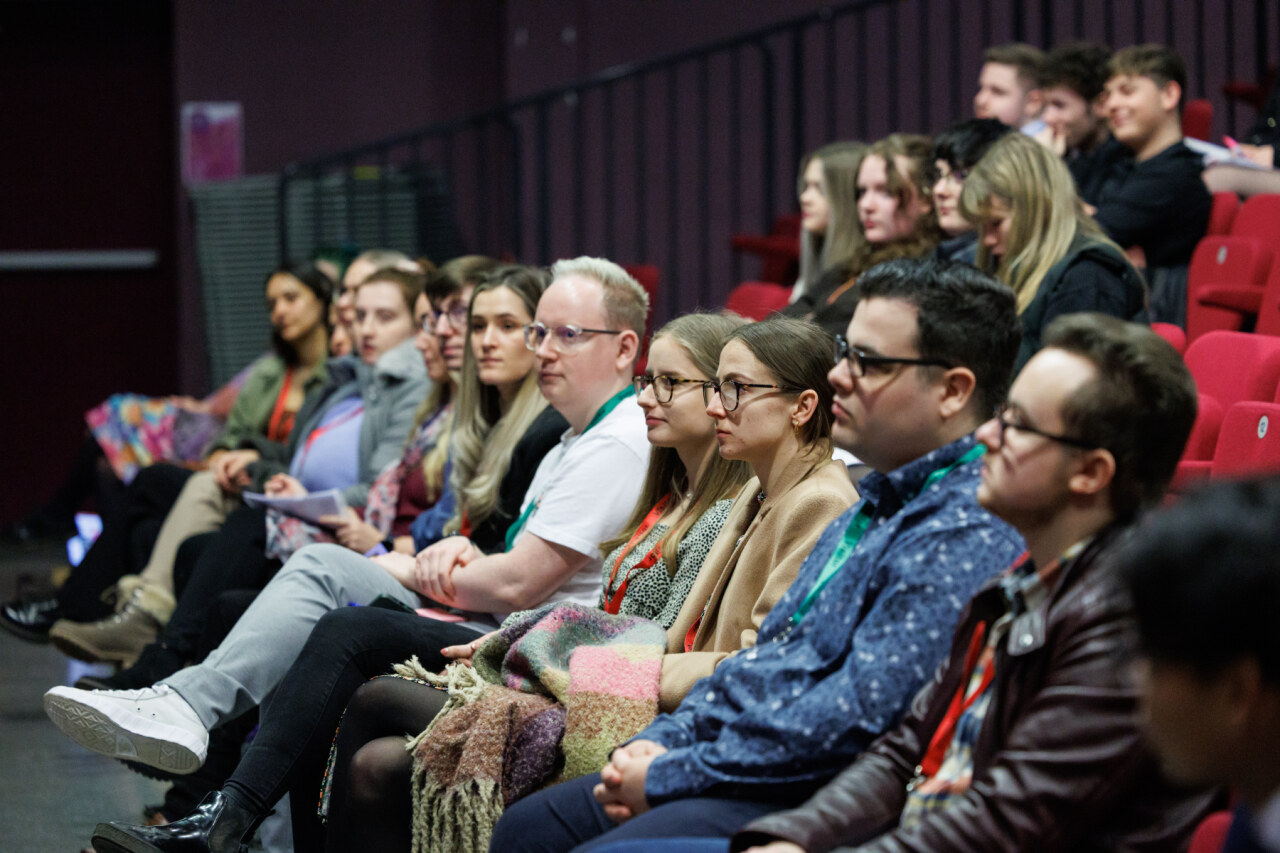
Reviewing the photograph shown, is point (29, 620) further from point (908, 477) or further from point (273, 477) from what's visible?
point (908, 477)

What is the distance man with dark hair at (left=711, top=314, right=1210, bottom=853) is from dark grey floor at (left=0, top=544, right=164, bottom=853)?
1.95 meters

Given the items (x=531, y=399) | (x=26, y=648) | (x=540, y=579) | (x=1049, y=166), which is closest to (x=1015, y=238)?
(x=1049, y=166)

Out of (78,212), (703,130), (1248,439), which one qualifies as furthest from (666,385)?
(78,212)

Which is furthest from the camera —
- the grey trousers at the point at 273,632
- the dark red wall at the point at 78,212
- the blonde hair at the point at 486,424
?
the dark red wall at the point at 78,212

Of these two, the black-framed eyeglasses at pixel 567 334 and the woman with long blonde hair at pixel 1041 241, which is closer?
the black-framed eyeglasses at pixel 567 334

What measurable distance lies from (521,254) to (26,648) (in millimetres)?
2935

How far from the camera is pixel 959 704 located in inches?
59.1

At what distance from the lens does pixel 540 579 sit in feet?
8.54

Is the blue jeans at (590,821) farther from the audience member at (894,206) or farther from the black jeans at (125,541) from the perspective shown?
the black jeans at (125,541)

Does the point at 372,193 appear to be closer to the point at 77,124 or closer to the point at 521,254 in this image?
the point at 521,254

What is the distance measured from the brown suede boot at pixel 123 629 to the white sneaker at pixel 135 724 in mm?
1298

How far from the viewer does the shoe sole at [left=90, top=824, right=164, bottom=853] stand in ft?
7.48

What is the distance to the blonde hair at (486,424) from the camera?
3.01 meters

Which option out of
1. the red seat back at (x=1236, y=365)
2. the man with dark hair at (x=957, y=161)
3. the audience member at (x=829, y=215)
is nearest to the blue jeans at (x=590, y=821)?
the red seat back at (x=1236, y=365)
